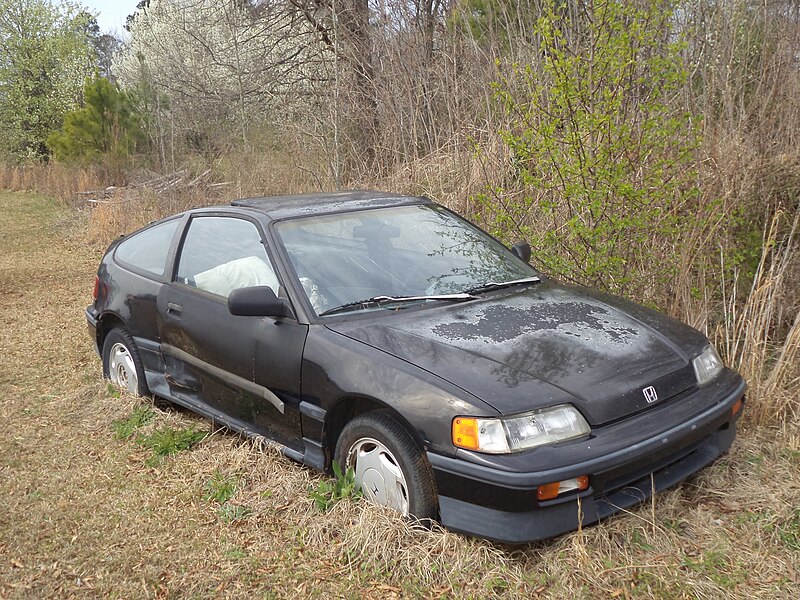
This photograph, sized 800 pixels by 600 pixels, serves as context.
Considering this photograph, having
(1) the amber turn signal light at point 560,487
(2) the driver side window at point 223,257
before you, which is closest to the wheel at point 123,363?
(2) the driver side window at point 223,257

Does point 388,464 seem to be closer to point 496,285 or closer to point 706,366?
point 496,285

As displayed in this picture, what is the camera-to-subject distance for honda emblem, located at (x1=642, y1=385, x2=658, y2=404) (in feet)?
10.2

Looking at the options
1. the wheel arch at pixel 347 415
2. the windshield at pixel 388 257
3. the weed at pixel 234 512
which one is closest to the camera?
the wheel arch at pixel 347 415

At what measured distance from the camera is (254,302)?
357 cm

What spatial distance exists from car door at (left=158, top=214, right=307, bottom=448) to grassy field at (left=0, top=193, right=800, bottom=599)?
0.28m

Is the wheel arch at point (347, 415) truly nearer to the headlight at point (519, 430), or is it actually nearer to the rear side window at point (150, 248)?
the headlight at point (519, 430)

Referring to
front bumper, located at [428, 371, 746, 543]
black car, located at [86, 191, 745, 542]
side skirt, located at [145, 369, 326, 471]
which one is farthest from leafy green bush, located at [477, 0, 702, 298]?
side skirt, located at [145, 369, 326, 471]

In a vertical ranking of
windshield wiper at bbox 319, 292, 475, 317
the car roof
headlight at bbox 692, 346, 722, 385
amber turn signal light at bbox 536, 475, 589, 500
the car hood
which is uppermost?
the car roof

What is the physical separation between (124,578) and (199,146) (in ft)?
45.8

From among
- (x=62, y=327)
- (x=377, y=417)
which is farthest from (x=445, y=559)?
(x=62, y=327)

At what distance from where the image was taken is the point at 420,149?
8.78 metres

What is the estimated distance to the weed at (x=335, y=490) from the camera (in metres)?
3.38

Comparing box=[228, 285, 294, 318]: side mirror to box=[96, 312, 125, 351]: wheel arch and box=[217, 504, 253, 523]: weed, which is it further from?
box=[96, 312, 125, 351]: wheel arch

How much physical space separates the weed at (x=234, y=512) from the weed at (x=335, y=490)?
31 cm
